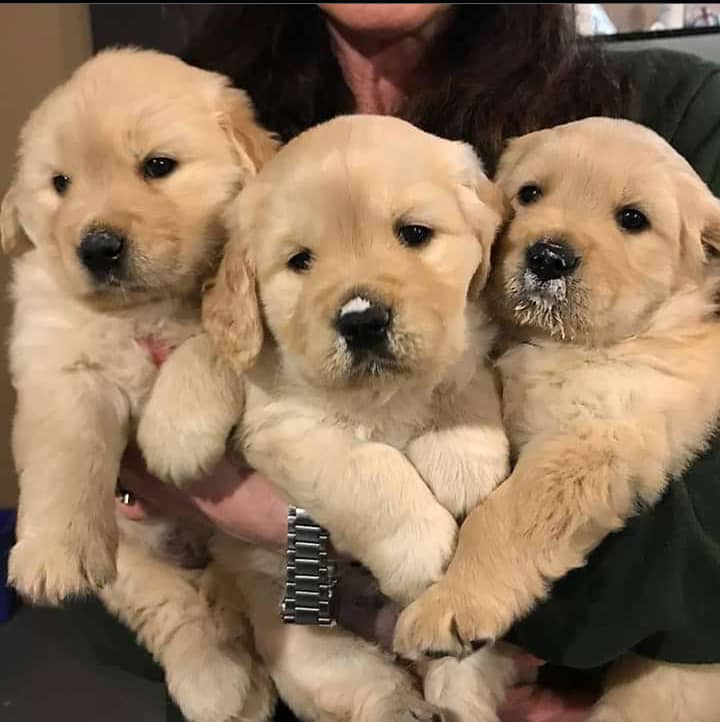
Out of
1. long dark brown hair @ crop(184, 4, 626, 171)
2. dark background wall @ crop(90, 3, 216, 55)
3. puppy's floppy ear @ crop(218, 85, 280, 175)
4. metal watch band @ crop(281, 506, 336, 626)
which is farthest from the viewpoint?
dark background wall @ crop(90, 3, 216, 55)

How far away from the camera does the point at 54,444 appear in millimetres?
1477

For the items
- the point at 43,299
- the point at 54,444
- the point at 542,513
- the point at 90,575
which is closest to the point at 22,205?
the point at 43,299

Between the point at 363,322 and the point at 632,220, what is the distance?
46 centimetres

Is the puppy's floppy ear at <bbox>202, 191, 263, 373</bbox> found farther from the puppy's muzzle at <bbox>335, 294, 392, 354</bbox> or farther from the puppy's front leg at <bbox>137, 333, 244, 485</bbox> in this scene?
the puppy's muzzle at <bbox>335, 294, 392, 354</bbox>

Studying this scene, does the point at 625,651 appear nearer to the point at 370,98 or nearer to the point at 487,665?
the point at 487,665

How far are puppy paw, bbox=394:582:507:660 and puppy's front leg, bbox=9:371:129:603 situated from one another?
431 mm

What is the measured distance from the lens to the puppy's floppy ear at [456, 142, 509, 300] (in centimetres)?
141

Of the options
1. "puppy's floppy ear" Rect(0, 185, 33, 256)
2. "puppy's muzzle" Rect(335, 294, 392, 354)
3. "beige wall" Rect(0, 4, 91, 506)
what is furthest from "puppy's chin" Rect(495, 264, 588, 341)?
"beige wall" Rect(0, 4, 91, 506)

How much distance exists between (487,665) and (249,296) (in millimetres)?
632

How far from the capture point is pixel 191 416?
150 centimetres

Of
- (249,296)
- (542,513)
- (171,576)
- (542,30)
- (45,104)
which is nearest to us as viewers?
(542,513)

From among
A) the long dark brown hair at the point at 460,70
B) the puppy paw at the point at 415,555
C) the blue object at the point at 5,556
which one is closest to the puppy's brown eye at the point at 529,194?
the long dark brown hair at the point at 460,70

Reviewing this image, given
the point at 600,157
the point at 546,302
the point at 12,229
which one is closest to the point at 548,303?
the point at 546,302

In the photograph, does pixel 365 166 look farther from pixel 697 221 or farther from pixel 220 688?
pixel 220 688
